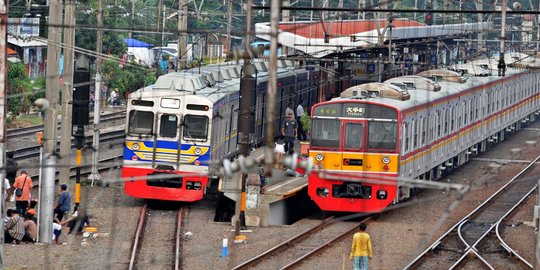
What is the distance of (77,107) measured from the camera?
733 inches

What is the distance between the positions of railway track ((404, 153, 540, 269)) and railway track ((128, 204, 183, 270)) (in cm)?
333

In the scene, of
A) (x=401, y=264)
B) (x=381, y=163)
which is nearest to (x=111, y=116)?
(x=381, y=163)

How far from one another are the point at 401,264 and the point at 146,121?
6.22m

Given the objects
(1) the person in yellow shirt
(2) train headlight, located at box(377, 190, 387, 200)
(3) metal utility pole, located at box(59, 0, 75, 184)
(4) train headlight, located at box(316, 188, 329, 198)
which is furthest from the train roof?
(1) the person in yellow shirt

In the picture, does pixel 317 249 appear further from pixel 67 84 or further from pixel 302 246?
pixel 67 84

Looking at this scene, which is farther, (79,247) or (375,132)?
(375,132)

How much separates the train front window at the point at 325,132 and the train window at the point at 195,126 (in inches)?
77.9

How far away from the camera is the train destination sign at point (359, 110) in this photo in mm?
19312

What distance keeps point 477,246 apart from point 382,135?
2.62 metres

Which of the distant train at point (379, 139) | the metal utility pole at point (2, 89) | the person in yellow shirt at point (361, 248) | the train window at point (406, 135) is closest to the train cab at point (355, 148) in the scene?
the distant train at point (379, 139)

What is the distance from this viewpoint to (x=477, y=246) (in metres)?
17.9

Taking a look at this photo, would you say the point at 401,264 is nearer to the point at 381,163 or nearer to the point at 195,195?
the point at 381,163

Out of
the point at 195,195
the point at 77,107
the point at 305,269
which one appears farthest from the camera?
the point at 195,195

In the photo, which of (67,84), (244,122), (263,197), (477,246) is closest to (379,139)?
(263,197)
